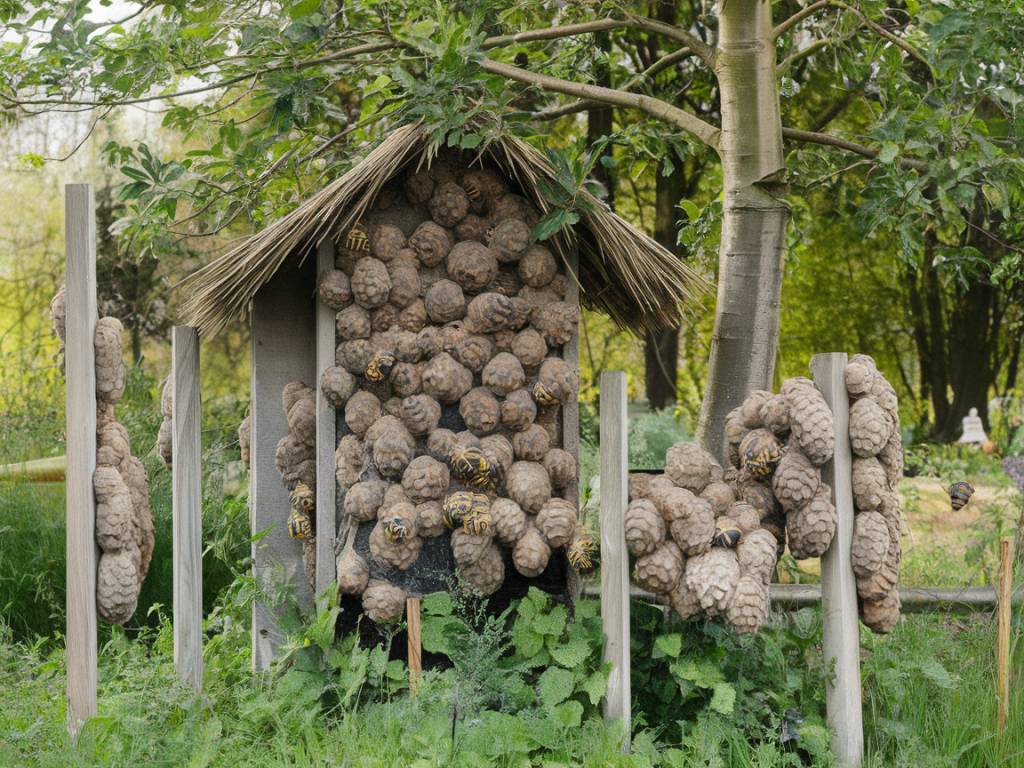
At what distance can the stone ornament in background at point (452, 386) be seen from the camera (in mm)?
3369

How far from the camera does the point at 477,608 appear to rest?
349 centimetres

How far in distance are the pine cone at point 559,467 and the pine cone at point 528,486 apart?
76 mm

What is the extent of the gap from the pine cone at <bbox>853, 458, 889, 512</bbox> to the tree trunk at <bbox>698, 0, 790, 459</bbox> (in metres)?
1.29

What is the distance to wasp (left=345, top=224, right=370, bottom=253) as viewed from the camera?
3541 mm

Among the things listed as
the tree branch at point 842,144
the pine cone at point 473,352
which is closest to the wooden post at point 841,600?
the pine cone at point 473,352

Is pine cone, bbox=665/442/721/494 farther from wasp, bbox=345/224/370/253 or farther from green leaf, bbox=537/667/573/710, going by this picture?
wasp, bbox=345/224/370/253

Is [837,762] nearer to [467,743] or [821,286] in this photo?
[467,743]

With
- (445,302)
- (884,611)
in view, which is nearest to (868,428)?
(884,611)

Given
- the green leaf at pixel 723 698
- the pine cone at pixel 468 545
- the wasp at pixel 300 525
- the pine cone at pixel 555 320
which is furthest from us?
the wasp at pixel 300 525

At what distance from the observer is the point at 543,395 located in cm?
352

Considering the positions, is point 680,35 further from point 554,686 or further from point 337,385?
point 554,686

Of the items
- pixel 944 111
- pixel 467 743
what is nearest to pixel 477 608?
pixel 467 743

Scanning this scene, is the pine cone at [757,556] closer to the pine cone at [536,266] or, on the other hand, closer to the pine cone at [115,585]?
the pine cone at [536,266]

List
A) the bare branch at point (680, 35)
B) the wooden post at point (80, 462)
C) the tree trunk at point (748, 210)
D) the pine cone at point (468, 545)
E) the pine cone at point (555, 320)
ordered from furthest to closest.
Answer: the bare branch at point (680, 35), the tree trunk at point (748, 210), the pine cone at point (555, 320), the pine cone at point (468, 545), the wooden post at point (80, 462)
